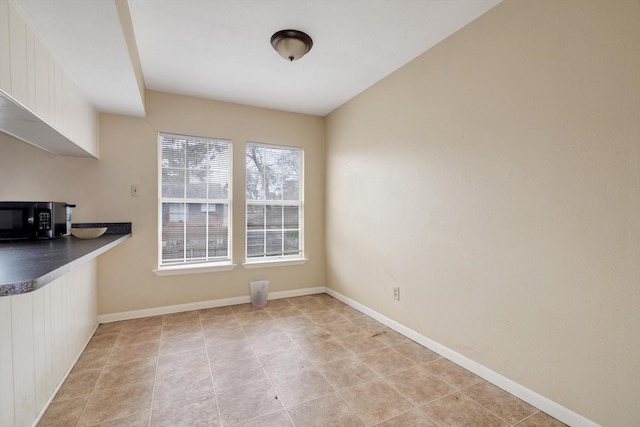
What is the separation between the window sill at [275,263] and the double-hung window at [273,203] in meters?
0.06

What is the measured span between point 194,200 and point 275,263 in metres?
1.30

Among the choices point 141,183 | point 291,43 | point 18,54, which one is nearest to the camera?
point 18,54

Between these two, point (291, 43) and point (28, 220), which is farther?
point (291, 43)

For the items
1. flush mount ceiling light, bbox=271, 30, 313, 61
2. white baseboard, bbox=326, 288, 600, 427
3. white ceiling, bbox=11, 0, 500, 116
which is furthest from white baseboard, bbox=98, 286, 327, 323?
flush mount ceiling light, bbox=271, 30, 313, 61

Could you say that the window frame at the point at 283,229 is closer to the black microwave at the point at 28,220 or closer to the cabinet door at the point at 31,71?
the black microwave at the point at 28,220

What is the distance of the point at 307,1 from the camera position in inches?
76.7

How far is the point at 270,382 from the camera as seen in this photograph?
80.5 inches

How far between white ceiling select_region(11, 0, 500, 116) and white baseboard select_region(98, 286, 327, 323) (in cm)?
220

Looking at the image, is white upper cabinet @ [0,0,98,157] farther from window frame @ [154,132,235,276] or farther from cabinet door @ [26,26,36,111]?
window frame @ [154,132,235,276]

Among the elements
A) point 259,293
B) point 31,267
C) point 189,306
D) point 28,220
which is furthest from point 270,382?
point 28,220

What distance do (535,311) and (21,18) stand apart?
10.8 feet

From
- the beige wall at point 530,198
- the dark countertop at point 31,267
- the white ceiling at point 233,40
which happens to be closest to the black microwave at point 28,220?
the dark countertop at point 31,267

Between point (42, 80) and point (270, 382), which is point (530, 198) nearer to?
point (270, 382)

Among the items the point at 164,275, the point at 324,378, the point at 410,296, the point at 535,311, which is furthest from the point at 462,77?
the point at 164,275
